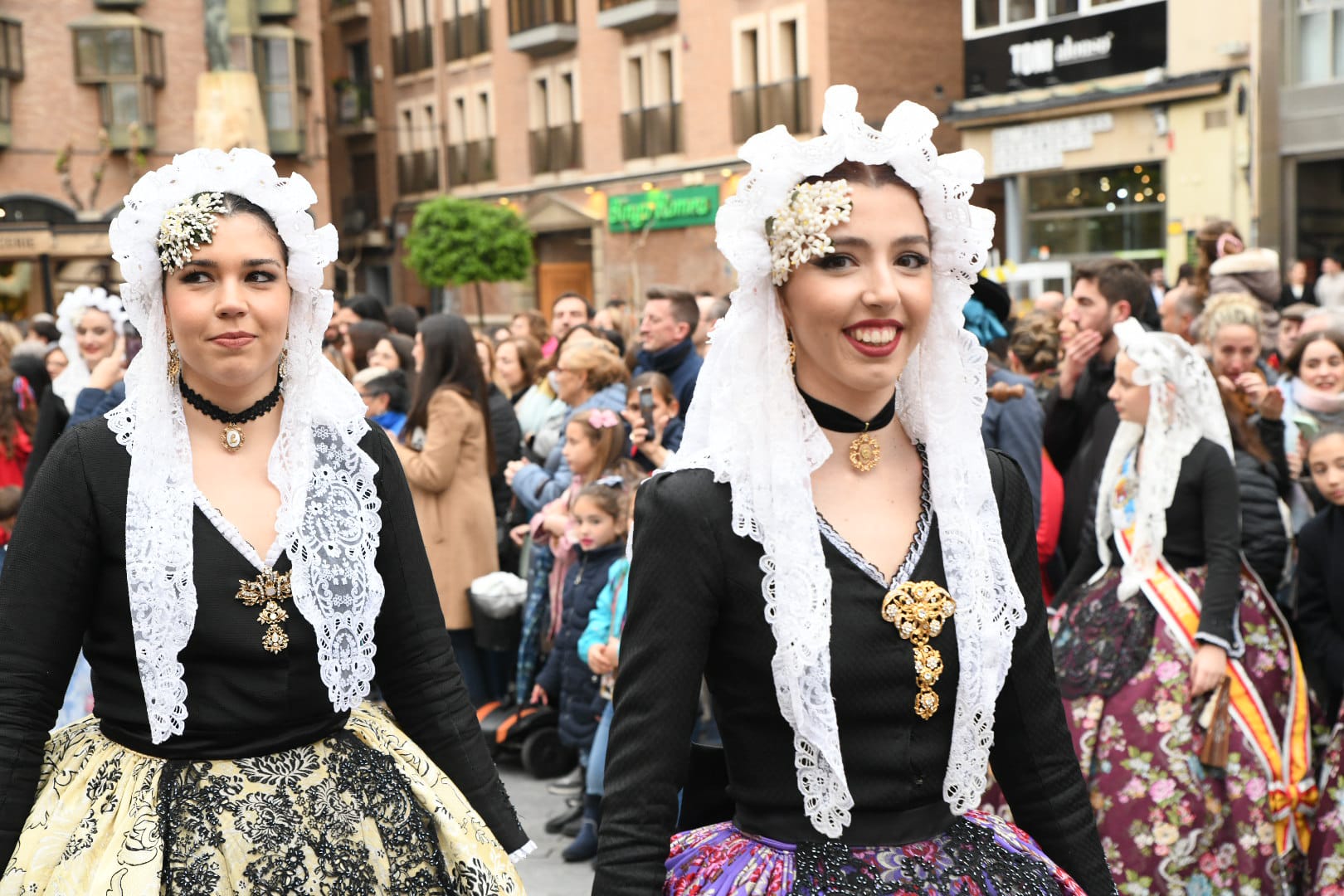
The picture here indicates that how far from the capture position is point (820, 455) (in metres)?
2.27

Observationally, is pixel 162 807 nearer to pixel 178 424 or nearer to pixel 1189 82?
pixel 178 424

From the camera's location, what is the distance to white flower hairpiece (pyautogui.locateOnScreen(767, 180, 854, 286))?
219cm

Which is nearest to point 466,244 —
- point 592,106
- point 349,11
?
point 592,106

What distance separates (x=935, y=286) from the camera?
7.82ft

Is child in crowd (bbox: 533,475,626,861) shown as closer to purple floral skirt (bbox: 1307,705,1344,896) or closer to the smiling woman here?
purple floral skirt (bbox: 1307,705,1344,896)

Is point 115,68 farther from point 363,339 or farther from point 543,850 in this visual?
point 543,850

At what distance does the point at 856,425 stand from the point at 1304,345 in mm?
4153

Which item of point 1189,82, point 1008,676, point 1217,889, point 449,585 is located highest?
point 1189,82

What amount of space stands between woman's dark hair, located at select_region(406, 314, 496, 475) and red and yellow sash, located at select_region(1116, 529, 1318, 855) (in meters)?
3.32

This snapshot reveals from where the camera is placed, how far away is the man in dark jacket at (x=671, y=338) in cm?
730

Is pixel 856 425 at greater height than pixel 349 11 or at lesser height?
lesser

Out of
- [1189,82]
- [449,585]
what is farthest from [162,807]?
[1189,82]

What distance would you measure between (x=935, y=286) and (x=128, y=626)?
5.23 feet

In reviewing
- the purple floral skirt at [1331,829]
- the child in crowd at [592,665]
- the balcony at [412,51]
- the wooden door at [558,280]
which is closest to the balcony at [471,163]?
the balcony at [412,51]
